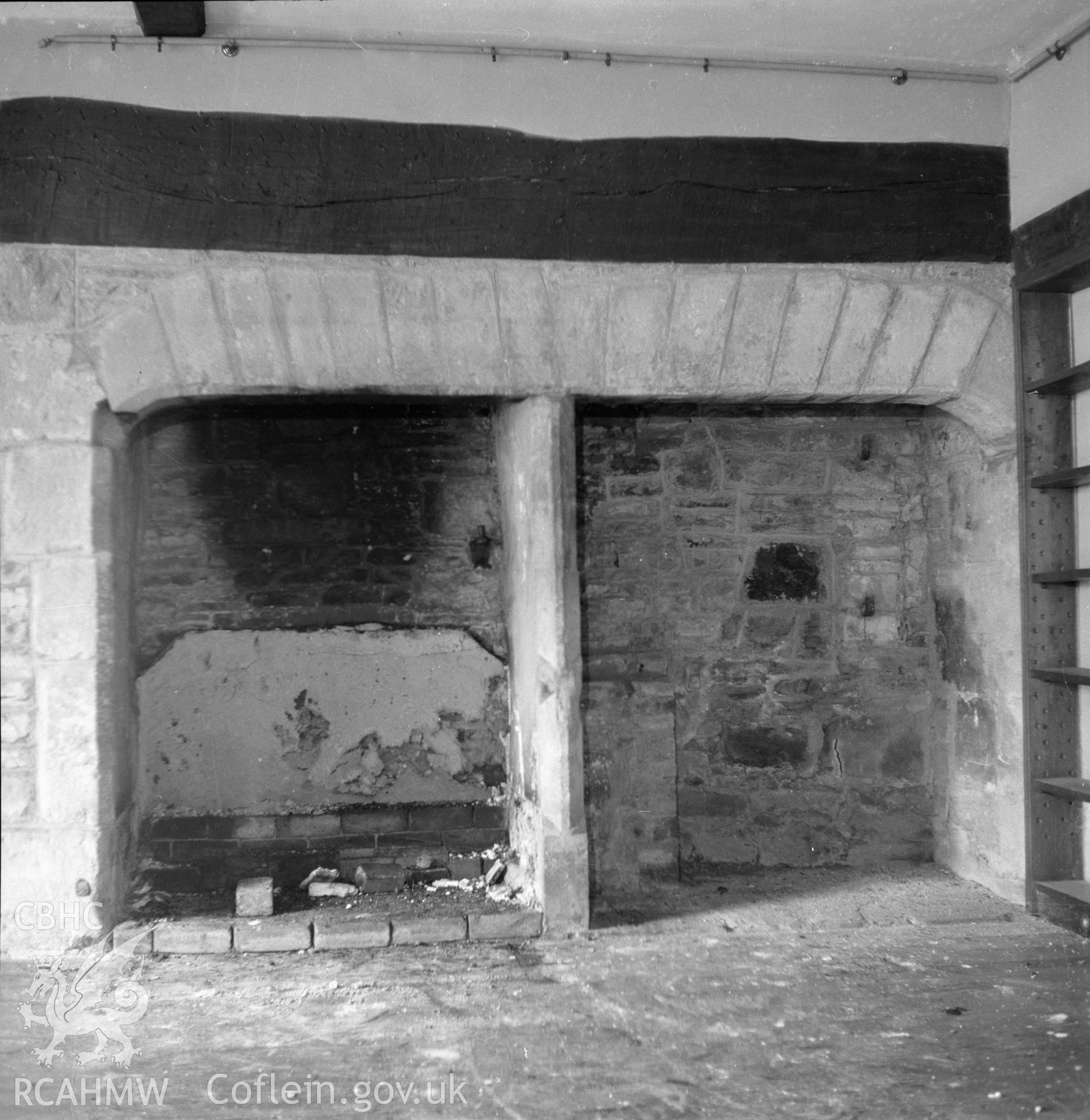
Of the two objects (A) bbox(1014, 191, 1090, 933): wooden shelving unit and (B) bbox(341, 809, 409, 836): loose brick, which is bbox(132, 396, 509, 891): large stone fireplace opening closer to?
(B) bbox(341, 809, 409, 836): loose brick

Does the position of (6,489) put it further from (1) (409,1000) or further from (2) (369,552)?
(1) (409,1000)

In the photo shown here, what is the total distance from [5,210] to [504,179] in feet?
4.83

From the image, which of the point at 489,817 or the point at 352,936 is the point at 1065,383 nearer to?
the point at 489,817

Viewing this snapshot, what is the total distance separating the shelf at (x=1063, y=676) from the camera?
294cm

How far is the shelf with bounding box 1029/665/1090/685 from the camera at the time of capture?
9.65 ft

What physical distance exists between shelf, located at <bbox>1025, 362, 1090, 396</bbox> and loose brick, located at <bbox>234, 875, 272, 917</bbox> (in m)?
2.93

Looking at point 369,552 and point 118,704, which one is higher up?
point 369,552

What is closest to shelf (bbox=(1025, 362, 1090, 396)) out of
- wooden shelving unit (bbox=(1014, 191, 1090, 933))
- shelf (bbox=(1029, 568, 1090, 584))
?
wooden shelving unit (bbox=(1014, 191, 1090, 933))

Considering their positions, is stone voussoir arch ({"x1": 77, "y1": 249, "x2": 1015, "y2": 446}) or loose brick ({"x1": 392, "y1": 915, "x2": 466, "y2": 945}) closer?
stone voussoir arch ({"x1": 77, "y1": 249, "x2": 1015, "y2": 446})

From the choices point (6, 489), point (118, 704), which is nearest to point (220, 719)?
point (118, 704)

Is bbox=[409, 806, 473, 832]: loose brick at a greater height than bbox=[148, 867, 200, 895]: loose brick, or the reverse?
bbox=[409, 806, 473, 832]: loose brick

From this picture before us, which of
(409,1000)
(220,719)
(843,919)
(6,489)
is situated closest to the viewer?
(409,1000)

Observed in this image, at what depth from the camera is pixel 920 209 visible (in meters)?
3.11

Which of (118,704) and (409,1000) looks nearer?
(409,1000)
